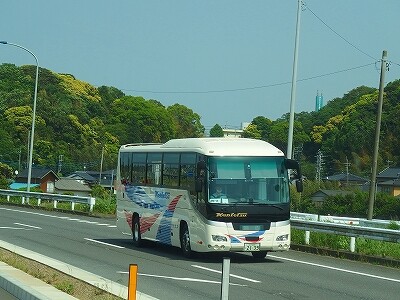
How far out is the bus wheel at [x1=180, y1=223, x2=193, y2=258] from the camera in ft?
67.2

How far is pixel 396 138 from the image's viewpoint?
282 feet

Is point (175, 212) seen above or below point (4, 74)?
below

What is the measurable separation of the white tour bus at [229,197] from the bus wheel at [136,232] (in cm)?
240

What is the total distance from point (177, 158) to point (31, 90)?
94305mm

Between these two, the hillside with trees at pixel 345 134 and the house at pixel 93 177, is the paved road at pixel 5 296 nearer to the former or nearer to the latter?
the hillside with trees at pixel 345 134

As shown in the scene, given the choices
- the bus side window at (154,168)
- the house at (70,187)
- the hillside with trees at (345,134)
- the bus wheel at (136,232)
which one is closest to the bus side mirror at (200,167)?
the bus side window at (154,168)

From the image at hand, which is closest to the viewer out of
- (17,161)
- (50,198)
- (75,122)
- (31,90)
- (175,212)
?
(175,212)

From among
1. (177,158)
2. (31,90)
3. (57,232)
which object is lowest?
(57,232)

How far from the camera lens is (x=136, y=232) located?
79.9ft

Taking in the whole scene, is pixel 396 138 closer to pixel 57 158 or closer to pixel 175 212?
pixel 57 158

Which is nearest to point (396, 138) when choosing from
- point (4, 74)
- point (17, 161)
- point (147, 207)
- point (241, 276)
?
point (17, 161)

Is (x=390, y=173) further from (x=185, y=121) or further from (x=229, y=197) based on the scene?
(x=229, y=197)

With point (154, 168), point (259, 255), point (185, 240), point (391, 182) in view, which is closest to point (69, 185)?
point (391, 182)

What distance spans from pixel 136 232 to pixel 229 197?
5.70 metres
